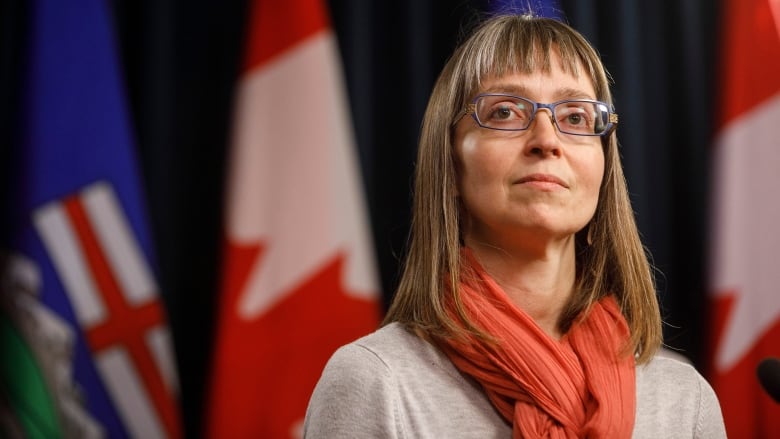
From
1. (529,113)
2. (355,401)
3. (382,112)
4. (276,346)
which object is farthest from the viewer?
(382,112)

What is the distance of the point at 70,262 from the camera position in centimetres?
211

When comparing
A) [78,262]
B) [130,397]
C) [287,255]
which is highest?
[78,262]

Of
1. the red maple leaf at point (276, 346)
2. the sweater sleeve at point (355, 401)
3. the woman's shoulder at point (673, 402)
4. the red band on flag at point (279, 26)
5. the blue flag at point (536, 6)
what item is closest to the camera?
the sweater sleeve at point (355, 401)

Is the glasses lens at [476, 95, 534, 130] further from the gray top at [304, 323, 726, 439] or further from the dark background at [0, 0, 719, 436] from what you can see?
the dark background at [0, 0, 719, 436]

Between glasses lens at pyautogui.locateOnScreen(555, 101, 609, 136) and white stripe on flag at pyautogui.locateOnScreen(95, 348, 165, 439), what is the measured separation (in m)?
1.33

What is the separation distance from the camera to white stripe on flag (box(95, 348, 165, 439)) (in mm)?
2078

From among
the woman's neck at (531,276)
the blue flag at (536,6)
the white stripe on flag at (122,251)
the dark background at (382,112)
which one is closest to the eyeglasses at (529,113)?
the woman's neck at (531,276)

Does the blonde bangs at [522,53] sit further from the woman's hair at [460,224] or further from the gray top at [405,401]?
the gray top at [405,401]

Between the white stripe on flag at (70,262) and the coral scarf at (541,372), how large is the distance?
3.99 feet

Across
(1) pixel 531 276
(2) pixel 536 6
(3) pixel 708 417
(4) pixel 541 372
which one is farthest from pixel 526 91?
(2) pixel 536 6

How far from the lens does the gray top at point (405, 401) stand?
1.06 metres

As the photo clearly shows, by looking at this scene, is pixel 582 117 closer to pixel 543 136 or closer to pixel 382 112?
pixel 543 136

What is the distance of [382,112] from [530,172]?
3.94ft

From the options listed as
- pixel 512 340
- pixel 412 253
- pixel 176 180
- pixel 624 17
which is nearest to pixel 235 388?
pixel 176 180
